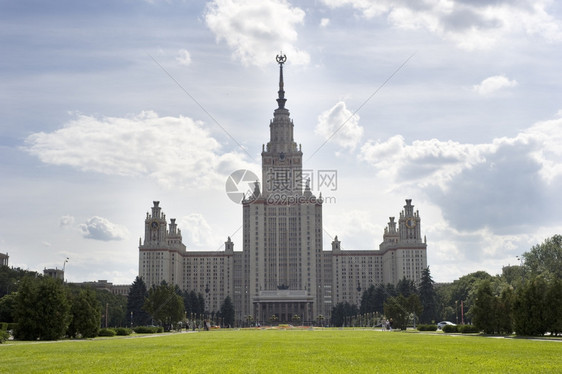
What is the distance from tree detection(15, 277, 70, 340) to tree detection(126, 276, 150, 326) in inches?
3532

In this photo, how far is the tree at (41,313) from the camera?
5291cm

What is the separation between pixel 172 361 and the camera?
27484 mm

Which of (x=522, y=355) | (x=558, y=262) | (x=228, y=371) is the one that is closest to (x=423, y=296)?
→ (x=558, y=262)

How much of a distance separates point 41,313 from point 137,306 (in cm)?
9313

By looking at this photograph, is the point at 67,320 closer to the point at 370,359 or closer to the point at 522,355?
the point at 370,359

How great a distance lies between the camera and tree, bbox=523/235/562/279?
386 ft

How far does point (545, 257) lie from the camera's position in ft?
404

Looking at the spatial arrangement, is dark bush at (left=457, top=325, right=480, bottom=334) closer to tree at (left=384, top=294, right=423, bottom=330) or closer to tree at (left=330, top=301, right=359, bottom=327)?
tree at (left=384, top=294, right=423, bottom=330)

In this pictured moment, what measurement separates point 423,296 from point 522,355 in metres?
122

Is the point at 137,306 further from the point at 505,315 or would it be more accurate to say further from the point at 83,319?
the point at 505,315

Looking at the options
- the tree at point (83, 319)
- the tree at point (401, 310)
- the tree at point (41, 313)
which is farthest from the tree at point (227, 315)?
the tree at point (41, 313)

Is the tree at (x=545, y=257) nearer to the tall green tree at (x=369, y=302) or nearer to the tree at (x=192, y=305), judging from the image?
the tall green tree at (x=369, y=302)

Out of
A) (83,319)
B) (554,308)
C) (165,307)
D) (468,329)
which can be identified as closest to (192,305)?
(165,307)

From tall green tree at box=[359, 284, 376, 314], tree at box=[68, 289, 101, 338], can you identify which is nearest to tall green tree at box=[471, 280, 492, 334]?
tree at box=[68, 289, 101, 338]
